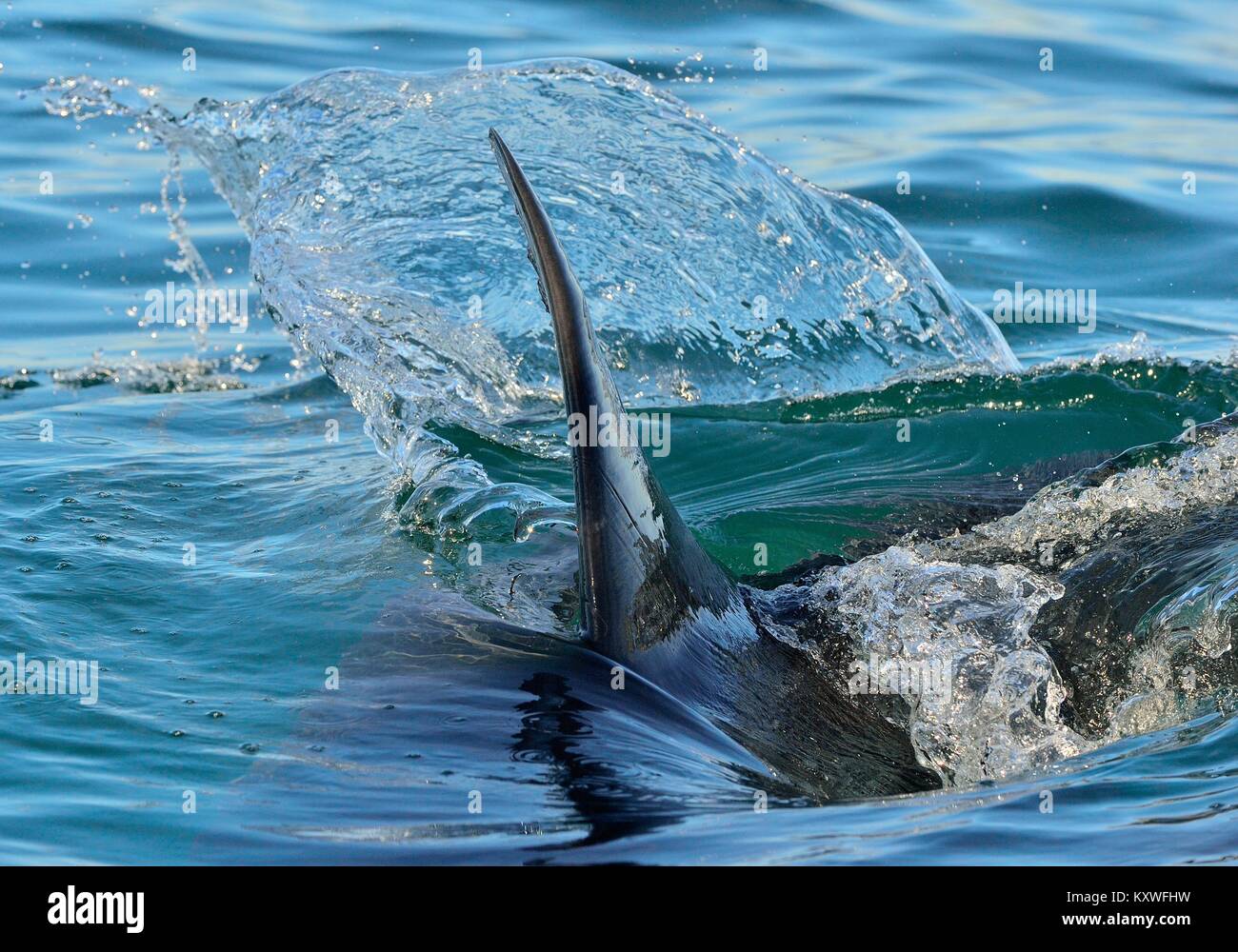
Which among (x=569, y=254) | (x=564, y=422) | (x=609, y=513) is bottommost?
(x=609, y=513)

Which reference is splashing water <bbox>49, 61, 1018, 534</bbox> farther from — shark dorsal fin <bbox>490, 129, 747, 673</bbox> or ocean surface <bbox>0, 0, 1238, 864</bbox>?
shark dorsal fin <bbox>490, 129, 747, 673</bbox>

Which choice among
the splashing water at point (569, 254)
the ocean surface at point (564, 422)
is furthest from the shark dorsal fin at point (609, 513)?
the splashing water at point (569, 254)

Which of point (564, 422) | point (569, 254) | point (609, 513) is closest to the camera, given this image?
point (609, 513)

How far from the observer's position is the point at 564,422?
6.52 m

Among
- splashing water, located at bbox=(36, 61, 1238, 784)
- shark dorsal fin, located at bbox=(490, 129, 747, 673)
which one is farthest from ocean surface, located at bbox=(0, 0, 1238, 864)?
shark dorsal fin, located at bbox=(490, 129, 747, 673)

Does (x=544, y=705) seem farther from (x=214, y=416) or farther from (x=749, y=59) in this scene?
(x=749, y=59)

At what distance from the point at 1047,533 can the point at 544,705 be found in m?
1.93

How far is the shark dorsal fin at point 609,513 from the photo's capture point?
3064mm

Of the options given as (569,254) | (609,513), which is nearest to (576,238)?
(569,254)

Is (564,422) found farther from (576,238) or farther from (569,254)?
(576,238)

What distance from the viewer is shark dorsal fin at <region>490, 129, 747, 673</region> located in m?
3.06

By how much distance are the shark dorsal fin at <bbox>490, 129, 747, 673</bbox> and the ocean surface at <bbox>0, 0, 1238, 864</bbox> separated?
0.44 feet

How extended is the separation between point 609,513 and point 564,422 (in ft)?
11.2

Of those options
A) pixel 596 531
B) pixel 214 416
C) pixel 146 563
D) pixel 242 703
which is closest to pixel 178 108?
pixel 214 416
